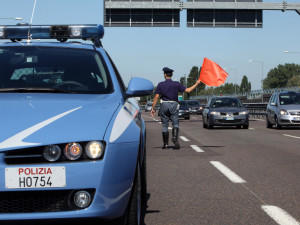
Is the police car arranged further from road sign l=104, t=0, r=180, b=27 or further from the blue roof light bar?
road sign l=104, t=0, r=180, b=27

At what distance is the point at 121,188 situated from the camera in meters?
3.43

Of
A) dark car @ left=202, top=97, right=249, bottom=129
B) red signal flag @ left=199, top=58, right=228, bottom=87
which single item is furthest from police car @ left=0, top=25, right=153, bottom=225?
dark car @ left=202, top=97, right=249, bottom=129

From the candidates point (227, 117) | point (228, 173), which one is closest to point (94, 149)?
point (228, 173)

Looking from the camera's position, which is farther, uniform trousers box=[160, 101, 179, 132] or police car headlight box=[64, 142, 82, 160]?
uniform trousers box=[160, 101, 179, 132]

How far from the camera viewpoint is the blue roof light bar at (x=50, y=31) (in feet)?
19.3

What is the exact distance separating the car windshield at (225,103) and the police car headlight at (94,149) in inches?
828

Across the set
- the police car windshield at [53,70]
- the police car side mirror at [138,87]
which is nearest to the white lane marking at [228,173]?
the police car side mirror at [138,87]

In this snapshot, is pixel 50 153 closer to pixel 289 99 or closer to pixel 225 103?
pixel 289 99

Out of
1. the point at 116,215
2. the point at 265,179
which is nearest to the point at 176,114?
the point at 265,179

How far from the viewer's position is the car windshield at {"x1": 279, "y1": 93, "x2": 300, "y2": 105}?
74.3ft

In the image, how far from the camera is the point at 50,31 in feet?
19.5

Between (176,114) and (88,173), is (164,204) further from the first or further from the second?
(176,114)

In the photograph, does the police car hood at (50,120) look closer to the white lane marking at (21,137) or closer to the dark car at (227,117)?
the white lane marking at (21,137)

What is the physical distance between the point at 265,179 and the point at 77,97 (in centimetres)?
416
